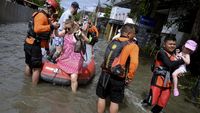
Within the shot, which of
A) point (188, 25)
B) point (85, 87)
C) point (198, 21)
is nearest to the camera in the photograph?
point (85, 87)

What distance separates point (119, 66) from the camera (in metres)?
6.12

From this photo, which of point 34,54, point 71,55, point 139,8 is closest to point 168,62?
point 71,55

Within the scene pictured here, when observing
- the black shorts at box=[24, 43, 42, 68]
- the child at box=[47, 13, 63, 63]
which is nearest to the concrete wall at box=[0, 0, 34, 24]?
the child at box=[47, 13, 63, 63]

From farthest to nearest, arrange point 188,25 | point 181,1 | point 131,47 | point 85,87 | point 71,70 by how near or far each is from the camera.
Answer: point 188,25 → point 181,1 → point 85,87 → point 71,70 → point 131,47

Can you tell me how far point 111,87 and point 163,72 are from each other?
114 cm

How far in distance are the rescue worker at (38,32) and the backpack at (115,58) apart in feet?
6.37

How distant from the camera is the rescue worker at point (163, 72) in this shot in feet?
22.4

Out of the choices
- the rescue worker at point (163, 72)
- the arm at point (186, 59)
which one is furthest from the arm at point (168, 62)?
the arm at point (186, 59)

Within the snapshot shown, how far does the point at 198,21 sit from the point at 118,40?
9.41 meters

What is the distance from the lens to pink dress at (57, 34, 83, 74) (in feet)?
27.6

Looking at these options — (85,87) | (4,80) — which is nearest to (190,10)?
(85,87)

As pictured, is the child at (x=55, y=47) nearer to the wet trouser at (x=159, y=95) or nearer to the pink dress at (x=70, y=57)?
the pink dress at (x=70, y=57)

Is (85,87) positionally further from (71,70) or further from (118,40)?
(118,40)

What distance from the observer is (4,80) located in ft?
28.6
